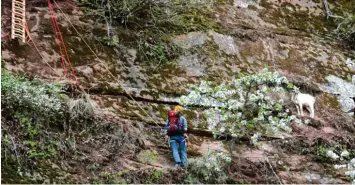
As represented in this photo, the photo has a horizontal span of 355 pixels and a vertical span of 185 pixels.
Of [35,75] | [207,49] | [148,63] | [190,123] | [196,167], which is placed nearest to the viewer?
[196,167]

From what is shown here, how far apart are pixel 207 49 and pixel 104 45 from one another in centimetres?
220

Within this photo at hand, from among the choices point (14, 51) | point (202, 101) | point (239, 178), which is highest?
point (14, 51)

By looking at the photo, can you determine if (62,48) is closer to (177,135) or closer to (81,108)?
(81,108)

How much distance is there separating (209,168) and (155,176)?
0.88 m

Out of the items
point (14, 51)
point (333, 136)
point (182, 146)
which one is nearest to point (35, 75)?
point (14, 51)

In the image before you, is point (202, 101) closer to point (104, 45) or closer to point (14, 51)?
point (104, 45)

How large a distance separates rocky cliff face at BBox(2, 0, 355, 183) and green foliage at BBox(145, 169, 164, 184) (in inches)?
17.8

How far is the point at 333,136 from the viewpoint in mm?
10773

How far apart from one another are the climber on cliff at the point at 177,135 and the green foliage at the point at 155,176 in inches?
16.2

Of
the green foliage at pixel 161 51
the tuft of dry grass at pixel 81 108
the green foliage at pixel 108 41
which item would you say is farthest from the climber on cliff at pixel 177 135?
the green foliage at pixel 108 41

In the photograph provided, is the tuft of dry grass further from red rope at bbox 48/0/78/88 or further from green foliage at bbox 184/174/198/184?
green foliage at bbox 184/174/198/184

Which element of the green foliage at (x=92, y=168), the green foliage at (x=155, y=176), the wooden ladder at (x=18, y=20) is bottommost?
the green foliage at (x=155, y=176)

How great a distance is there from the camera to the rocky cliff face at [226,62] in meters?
9.59

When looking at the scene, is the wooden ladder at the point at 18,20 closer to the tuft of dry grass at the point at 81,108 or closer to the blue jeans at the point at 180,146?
the tuft of dry grass at the point at 81,108
